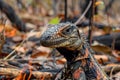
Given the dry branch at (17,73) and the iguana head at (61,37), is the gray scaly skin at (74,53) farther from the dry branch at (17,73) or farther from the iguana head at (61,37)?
the dry branch at (17,73)

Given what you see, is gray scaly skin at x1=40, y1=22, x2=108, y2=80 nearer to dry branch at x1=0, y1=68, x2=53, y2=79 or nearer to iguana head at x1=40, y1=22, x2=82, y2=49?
iguana head at x1=40, y1=22, x2=82, y2=49

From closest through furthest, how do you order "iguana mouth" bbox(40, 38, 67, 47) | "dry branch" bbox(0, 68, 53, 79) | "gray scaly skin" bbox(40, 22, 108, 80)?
"iguana mouth" bbox(40, 38, 67, 47)
"gray scaly skin" bbox(40, 22, 108, 80)
"dry branch" bbox(0, 68, 53, 79)

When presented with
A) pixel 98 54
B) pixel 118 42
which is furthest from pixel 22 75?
pixel 118 42

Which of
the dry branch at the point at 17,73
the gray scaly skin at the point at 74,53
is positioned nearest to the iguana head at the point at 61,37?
the gray scaly skin at the point at 74,53

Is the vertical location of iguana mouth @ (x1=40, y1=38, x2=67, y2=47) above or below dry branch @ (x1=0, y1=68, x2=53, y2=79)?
above

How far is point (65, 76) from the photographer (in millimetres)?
3549

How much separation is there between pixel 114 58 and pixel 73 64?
6.93 ft

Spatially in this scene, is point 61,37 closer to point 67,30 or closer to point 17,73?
point 67,30

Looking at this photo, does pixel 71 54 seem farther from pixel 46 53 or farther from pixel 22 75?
pixel 46 53

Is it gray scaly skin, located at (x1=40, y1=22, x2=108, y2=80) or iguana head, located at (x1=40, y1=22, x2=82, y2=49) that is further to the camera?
gray scaly skin, located at (x1=40, y1=22, x2=108, y2=80)

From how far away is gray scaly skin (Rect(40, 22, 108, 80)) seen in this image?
126 inches

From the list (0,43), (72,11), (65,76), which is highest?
(72,11)

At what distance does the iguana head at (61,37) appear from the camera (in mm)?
3066

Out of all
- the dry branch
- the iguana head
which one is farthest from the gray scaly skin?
the dry branch
